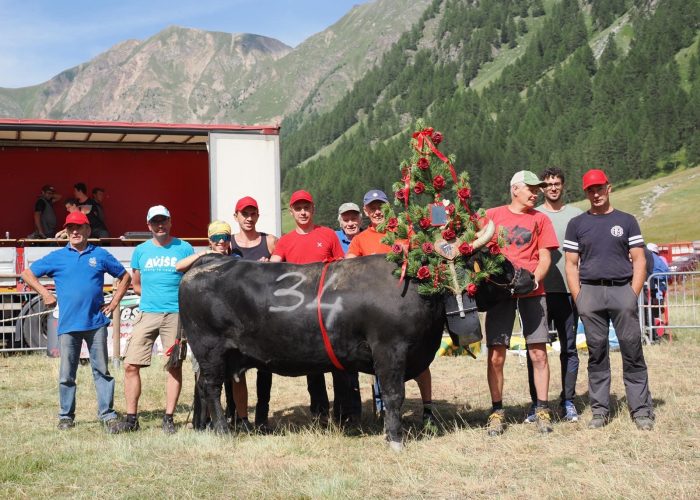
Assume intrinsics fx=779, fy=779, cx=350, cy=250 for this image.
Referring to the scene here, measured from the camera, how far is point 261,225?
1267 cm

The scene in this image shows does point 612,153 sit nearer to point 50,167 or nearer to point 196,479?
point 50,167

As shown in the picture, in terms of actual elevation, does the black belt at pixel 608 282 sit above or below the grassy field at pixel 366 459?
above

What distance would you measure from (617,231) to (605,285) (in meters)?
0.48

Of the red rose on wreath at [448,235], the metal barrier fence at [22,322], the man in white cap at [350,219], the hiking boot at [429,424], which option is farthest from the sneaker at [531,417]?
the metal barrier fence at [22,322]

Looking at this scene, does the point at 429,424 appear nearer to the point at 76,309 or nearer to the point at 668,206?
the point at 76,309

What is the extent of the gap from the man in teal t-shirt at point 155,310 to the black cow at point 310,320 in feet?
1.27

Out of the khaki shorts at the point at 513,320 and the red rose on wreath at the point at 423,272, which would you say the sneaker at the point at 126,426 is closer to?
the red rose on wreath at the point at 423,272

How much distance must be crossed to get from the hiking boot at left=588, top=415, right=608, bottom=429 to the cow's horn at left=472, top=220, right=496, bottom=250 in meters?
1.90

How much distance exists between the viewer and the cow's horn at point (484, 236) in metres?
6.05

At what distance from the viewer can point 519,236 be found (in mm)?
6621

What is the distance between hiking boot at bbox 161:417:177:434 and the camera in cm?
697

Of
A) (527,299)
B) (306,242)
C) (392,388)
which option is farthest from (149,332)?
(527,299)

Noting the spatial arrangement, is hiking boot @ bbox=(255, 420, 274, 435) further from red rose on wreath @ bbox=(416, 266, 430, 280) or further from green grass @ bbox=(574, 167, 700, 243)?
green grass @ bbox=(574, 167, 700, 243)

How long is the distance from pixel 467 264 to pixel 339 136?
186m
